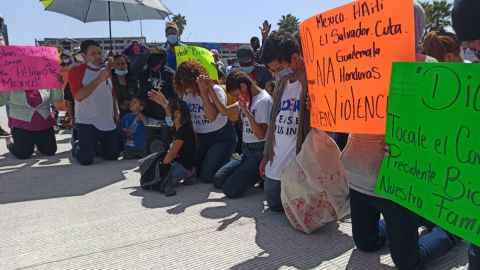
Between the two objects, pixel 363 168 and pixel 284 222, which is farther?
pixel 284 222

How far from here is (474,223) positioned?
64.0 inches

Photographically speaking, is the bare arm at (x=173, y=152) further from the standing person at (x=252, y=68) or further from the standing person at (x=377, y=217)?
the standing person at (x=252, y=68)

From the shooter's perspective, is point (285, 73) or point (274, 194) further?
point (274, 194)

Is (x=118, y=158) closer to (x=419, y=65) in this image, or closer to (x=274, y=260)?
(x=274, y=260)

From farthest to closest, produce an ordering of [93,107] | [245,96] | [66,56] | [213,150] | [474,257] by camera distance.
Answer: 1. [66,56]
2. [93,107]
3. [213,150]
4. [245,96]
5. [474,257]

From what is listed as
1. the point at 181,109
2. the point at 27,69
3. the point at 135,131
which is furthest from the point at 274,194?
the point at 27,69

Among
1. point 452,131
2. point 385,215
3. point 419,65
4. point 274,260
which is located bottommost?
point 274,260

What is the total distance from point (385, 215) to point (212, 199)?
2.06 metres

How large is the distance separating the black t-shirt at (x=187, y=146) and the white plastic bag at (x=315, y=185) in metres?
1.73

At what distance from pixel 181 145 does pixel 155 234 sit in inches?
56.7

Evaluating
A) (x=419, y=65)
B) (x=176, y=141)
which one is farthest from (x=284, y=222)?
(x=419, y=65)

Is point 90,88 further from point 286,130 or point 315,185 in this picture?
point 315,185

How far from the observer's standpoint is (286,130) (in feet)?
11.7

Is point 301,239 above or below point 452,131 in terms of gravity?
below
